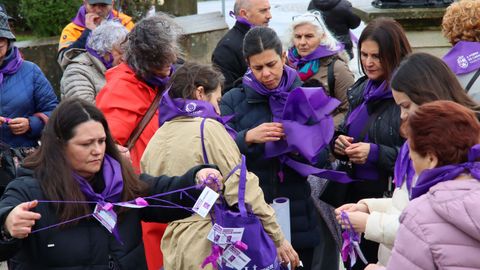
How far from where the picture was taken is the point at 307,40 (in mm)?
5418

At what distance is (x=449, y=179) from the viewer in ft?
9.10

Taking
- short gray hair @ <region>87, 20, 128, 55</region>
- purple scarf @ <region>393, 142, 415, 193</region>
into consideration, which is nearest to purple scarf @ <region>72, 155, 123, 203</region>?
purple scarf @ <region>393, 142, 415, 193</region>

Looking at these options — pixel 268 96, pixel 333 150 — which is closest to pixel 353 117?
pixel 333 150

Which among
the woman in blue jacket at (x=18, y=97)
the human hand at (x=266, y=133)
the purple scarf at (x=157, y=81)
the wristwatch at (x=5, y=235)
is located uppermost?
the wristwatch at (x=5, y=235)

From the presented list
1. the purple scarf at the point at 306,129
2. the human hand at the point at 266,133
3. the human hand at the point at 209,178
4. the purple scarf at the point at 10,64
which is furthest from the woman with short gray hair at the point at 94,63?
the human hand at the point at 209,178

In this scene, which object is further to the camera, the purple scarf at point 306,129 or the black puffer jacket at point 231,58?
the black puffer jacket at point 231,58

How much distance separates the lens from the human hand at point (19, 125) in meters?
5.48

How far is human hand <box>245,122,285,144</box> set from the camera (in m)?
4.47

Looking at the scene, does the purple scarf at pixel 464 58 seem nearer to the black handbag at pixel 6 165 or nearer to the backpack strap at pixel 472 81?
the backpack strap at pixel 472 81

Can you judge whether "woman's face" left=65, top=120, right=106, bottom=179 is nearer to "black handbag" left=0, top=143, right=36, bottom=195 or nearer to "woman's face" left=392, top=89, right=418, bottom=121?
"woman's face" left=392, top=89, right=418, bottom=121

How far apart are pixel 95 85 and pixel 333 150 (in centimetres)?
187

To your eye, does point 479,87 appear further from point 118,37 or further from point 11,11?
point 11,11

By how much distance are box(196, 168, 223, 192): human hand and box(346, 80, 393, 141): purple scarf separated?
132cm

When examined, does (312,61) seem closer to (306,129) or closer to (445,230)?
(306,129)
